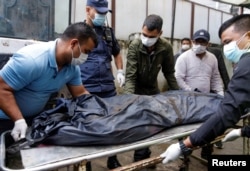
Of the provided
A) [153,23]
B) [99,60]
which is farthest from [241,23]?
[99,60]

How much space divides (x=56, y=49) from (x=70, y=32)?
0.15m

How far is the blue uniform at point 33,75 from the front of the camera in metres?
1.54

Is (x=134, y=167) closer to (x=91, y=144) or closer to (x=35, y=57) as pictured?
(x=91, y=144)

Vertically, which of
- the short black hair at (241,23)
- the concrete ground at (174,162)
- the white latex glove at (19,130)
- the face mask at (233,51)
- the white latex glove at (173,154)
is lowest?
the concrete ground at (174,162)

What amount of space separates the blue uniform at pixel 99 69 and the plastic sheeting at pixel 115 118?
46cm

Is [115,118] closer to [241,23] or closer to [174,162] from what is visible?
[241,23]

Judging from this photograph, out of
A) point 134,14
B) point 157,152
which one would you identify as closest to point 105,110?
point 157,152

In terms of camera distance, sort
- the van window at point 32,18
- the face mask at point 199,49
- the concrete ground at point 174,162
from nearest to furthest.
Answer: the van window at point 32,18 → the concrete ground at point 174,162 → the face mask at point 199,49

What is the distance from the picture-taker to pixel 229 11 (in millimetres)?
7949

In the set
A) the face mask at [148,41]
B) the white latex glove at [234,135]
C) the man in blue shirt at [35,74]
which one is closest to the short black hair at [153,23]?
the face mask at [148,41]

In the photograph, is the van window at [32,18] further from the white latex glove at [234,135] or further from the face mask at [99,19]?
the white latex glove at [234,135]

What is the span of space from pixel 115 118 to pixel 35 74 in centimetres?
55

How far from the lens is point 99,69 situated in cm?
233

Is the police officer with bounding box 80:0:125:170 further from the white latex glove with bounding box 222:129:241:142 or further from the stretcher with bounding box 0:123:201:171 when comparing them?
the white latex glove with bounding box 222:129:241:142
